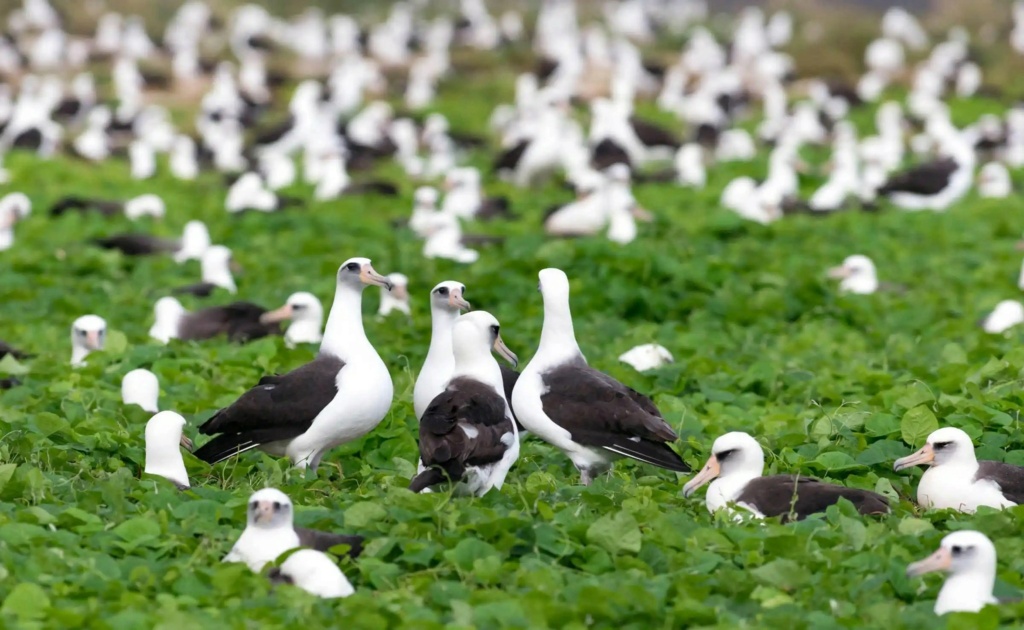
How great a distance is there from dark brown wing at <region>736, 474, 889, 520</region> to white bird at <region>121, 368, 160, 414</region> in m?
3.98

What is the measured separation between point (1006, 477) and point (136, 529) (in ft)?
13.5

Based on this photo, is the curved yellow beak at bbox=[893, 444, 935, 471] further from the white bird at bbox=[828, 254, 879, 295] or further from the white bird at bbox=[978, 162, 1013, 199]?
the white bird at bbox=[978, 162, 1013, 199]

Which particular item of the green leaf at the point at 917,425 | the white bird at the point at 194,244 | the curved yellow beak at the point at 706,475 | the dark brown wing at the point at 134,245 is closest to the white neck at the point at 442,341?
the curved yellow beak at the point at 706,475

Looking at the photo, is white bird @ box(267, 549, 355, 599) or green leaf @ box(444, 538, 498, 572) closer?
white bird @ box(267, 549, 355, 599)

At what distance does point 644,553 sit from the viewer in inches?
279

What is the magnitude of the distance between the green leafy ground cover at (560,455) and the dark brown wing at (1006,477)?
1.57 ft

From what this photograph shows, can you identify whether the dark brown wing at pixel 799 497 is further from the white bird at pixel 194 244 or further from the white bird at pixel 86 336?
the white bird at pixel 194 244

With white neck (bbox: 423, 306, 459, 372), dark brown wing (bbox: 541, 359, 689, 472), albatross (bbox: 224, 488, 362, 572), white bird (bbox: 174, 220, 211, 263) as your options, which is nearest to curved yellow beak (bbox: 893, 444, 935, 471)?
dark brown wing (bbox: 541, 359, 689, 472)

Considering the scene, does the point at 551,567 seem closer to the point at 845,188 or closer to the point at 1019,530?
the point at 1019,530

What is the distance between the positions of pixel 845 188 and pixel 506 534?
16.6 metres

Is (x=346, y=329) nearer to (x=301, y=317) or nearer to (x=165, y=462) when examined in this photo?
(x=165, y=462)

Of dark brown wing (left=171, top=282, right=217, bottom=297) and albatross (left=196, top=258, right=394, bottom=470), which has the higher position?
albatross (left=196, top=258, right=394, bottom=470)

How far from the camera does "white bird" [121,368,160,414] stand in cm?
1016

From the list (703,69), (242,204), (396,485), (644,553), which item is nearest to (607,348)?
(396,485)
